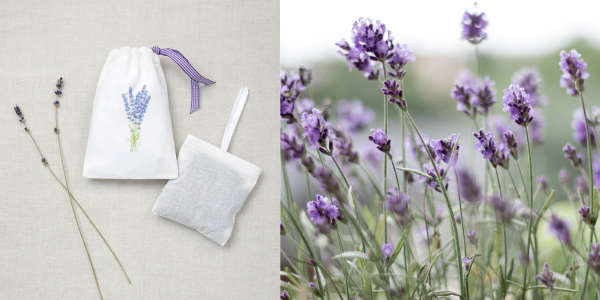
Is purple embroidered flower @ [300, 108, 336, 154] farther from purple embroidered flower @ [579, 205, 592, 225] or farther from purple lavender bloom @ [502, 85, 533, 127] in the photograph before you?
purple embroidered flower @ [579, 205, 592, 225]

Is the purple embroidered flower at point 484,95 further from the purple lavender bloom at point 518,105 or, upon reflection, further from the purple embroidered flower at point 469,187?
the purple embroidered flower at point 469,187

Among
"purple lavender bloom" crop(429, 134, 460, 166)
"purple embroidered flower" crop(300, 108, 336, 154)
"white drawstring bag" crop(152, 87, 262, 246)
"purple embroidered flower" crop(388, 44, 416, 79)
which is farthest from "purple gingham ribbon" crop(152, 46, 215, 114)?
"purple lavender bloom" crop(429, 134, 460, 166)

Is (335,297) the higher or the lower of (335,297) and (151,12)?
the lower

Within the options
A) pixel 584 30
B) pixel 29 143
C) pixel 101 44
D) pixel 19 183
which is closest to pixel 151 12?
pixel 101 44

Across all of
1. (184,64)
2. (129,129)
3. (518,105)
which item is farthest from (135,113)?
(518,105)

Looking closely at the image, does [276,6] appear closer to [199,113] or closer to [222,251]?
[199,113]

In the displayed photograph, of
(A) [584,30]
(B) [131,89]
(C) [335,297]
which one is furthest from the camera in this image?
(A) [584,30]
